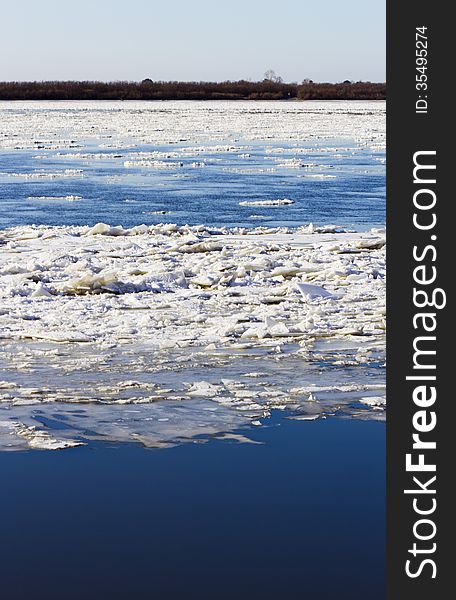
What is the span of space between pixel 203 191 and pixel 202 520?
A: 12161mm

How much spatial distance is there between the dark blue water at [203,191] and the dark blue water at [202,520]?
7944 mm

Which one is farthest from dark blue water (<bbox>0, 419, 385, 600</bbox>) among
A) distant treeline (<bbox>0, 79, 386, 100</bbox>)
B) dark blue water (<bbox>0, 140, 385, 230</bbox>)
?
distant treeline (<bbox>0, 79, 386, 100</bbox>)

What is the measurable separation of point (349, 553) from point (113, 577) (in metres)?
0.84

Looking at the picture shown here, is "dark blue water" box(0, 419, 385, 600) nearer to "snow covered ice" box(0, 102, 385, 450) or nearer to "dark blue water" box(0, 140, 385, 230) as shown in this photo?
"snow covered ice" box(0, 102, 385, 450)

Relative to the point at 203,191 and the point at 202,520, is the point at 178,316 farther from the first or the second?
the point at 203,191

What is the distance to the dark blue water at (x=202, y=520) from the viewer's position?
3469 mm

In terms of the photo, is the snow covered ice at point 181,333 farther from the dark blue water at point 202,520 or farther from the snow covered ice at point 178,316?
the dark blue water at point 202,520

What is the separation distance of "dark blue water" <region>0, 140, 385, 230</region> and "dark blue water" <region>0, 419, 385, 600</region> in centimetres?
794

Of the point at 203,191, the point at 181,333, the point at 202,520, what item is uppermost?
the point at 203,191

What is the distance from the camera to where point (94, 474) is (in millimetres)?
4414

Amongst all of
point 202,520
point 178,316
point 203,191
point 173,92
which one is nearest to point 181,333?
point 178,316

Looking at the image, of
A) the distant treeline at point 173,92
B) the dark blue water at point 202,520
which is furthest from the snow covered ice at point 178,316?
the distant treeline at point 173,92

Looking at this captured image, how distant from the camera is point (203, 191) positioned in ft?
52.0

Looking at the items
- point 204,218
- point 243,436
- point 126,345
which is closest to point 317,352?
point 126,345
